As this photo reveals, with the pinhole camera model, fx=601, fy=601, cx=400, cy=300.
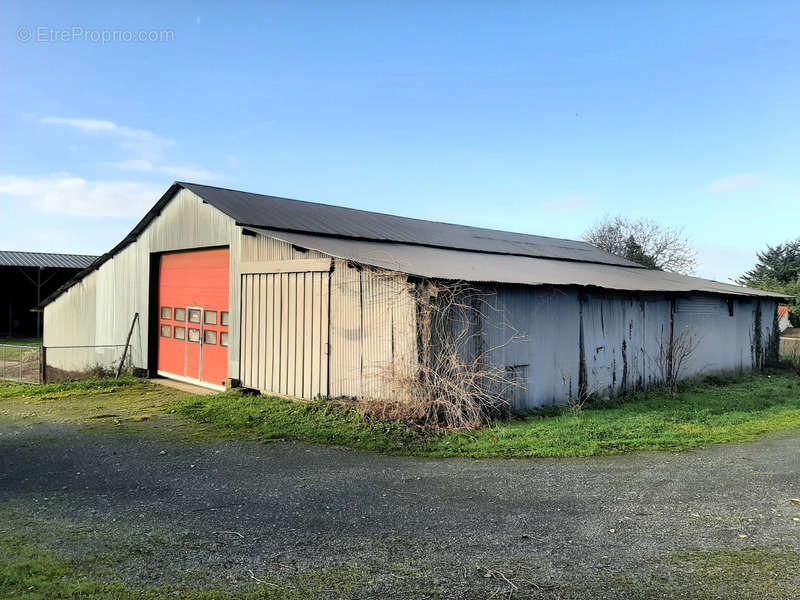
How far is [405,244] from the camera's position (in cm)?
1680

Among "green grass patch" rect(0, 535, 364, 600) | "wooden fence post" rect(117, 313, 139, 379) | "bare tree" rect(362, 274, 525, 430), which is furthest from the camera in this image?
"wooden fence post" rect(117, 313, 139, 379)

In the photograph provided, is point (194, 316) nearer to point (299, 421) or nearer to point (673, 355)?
point (299, 421)

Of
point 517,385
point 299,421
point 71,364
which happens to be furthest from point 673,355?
point 71,364

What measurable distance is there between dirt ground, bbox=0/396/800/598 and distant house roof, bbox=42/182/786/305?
4069mm

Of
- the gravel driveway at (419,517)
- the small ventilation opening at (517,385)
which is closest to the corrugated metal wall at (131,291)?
the small ventilation opening at (517,385)

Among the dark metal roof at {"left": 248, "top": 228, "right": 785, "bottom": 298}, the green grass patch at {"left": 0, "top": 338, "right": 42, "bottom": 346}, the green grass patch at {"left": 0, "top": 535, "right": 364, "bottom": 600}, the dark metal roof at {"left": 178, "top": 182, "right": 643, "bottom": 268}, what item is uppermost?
the dark metal roof at {"left": 178, "top": 182, "right": 643, "bottom": 268}

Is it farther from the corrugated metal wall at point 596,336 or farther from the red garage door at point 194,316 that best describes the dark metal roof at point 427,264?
the red garage door at point 194,316

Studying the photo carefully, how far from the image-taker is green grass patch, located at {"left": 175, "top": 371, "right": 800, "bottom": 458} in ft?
28.4

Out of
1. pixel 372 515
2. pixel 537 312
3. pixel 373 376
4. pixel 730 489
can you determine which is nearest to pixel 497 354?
pixel 537 312

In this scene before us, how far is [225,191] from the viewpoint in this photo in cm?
1602

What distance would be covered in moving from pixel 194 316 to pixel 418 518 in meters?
11.4

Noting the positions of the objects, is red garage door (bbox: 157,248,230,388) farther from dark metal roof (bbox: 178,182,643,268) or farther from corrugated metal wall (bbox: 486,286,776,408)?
corrugated metal wall (bbox: 486,286,776,408)

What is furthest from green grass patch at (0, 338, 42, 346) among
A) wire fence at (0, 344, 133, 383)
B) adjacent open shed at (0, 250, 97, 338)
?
wire fence at (0, 344, 133, 383)

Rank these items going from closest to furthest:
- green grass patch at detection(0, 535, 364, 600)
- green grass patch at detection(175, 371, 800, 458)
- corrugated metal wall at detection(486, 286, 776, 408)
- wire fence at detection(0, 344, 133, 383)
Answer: green grass patch at detection(0, 535, 364, 600) < green grass patch at detection(175, 371, 800, 458) < corrugated metal wall at detection(486, 286, 776, 408) < wire fence at detection(0, 344, 133, 383)
